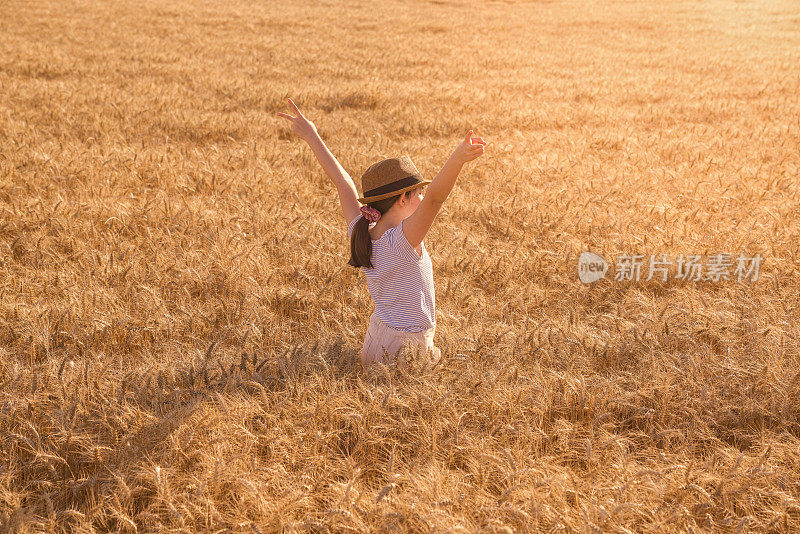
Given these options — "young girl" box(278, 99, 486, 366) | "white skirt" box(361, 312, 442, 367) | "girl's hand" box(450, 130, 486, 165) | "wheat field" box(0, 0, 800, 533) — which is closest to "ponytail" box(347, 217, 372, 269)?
"young girl" box(278, 99, 486, 366)

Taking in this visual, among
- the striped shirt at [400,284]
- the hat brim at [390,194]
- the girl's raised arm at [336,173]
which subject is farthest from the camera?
the girl's raised arm at [336,173]

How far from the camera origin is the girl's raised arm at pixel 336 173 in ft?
9.62

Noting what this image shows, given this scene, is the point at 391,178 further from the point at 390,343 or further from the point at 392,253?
the point at 390,343

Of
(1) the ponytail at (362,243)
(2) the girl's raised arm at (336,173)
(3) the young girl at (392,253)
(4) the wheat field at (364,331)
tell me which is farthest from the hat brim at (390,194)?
(4) the wheat field at (364,331)

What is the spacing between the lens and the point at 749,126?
8.53m

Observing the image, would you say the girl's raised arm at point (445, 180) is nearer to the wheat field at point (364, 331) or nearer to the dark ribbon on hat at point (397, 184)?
the dark ribbon on hat at point (397, 184)

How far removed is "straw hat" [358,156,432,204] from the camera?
2.57 meters

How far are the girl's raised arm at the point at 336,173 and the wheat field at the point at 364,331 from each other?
0.73 meters

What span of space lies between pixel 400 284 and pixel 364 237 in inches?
10.9

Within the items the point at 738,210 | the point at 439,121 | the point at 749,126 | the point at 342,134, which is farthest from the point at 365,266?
the point at 749,126

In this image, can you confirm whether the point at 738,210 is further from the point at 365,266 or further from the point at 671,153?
the point at 365,266

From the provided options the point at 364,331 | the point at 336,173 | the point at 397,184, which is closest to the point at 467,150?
the point at 397,184

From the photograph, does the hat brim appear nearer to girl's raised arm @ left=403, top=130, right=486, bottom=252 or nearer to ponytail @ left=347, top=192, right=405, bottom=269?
ponytail @ left=347, top=192, right=405, bottom=269

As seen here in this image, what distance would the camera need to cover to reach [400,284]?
2.76 m
